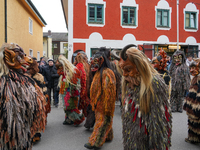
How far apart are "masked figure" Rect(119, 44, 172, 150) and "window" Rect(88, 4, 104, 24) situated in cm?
1240

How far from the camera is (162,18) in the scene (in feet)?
49.3

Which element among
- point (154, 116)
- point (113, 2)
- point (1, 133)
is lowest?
point (1, 133)

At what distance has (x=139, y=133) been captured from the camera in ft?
7.10

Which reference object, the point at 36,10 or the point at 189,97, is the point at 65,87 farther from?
the point at 36,10

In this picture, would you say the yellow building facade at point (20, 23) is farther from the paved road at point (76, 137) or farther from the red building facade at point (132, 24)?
the paved road at point (76, 137)

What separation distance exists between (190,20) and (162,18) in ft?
8.77

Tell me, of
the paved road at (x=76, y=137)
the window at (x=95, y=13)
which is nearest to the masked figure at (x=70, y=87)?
the paved road at (x=76, y=137)

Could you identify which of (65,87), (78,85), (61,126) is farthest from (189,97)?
(61,126)

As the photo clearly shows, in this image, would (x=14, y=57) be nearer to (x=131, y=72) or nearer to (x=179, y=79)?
(x=131, y=72)

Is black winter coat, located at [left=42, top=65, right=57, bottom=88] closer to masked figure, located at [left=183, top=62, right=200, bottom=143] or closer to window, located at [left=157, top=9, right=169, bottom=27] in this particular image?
masked figure, located at [left=183, top=62, right=200, bottom=143]

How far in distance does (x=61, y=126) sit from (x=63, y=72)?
5.58ft

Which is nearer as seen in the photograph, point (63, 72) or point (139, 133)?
point (139, 133)

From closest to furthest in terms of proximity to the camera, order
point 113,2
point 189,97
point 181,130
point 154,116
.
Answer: point 154,116 < point 189,97 < point 181,130 < point 113,2

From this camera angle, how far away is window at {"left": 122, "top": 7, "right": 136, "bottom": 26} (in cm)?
1446
